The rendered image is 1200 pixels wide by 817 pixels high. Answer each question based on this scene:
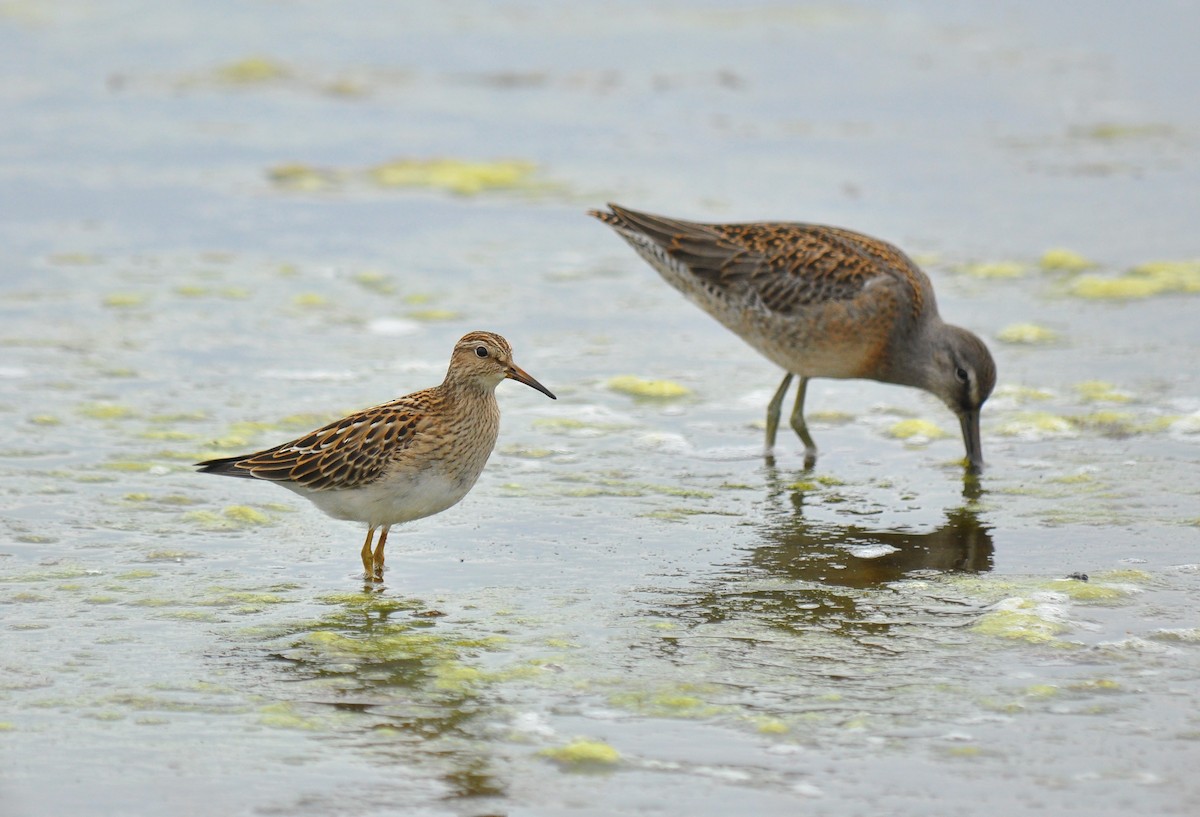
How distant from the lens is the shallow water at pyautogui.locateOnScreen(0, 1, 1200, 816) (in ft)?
16.2

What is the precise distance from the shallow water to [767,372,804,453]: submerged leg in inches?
5.5

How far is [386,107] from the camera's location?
1436 cm

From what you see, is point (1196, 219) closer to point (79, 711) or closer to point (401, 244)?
point (401, 244)

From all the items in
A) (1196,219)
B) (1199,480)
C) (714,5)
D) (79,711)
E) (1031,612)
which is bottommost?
(79,711)

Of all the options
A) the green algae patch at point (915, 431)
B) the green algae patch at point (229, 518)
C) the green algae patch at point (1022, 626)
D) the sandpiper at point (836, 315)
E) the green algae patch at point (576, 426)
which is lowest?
the green algae patch at point (1022, 626)

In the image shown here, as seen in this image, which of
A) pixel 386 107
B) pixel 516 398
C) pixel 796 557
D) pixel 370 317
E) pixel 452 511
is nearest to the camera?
pixel 796 557

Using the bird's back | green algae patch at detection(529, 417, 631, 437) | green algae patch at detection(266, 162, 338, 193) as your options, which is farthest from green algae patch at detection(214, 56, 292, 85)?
green algae patch at detection(529, 417, 631, 437)

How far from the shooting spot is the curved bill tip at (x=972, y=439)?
769 centimetres

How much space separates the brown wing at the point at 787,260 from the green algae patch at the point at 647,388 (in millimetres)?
628

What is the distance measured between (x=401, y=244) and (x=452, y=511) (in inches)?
166

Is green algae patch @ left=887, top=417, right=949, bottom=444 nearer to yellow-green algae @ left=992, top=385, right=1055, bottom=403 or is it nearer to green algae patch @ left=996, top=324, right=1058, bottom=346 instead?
yellow-green algae @ left=992, top=385, right=1055, bottom=403

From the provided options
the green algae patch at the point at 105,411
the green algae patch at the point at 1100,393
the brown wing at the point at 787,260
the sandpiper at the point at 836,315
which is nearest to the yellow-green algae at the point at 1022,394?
the green algae patch at the point at 1100,393

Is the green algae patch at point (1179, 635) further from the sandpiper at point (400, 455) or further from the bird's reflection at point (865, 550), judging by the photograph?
the sandpiper at point (400, 455)

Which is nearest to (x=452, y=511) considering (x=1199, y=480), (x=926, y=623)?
(x=926, y=623)
